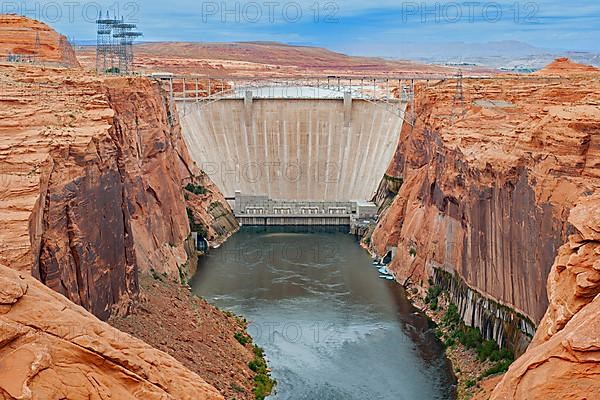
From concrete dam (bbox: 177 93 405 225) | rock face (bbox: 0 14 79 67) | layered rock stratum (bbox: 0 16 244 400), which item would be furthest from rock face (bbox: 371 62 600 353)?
rock face (bbox: 0 14 79 67)

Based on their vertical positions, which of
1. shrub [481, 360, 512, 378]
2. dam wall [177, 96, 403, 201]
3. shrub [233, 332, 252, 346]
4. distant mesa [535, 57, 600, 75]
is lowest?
shrub [233, 332, 252, 346]

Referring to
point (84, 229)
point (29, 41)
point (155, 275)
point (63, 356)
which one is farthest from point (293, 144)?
point (63, 356)

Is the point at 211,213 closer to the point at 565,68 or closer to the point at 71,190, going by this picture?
the point at 565,68

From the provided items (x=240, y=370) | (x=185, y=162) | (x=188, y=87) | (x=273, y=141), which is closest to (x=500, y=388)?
(x=240, y=370)

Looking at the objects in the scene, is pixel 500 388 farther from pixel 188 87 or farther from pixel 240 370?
pixel 188 87

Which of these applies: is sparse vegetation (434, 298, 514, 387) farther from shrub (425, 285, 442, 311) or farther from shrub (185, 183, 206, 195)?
shrub (185, 183, 206, 195)
